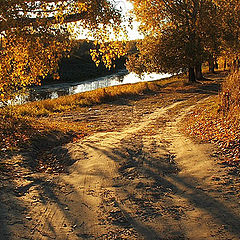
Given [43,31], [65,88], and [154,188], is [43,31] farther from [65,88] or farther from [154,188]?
[65,88]

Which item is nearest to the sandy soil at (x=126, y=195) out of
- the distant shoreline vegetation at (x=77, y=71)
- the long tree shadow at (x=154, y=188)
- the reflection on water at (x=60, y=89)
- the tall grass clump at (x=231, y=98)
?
the long tree shadow at (x=154, y=188)

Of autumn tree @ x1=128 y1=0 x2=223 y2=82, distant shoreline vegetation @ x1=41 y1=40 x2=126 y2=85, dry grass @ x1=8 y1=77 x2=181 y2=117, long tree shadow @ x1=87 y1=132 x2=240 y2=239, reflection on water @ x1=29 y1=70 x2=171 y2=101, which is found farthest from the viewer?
distant shoreline vegetation @ x1=41 y1=40 x2=126 y2=85

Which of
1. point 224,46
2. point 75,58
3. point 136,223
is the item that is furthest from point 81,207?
point 75,58

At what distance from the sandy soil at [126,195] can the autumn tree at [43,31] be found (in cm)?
327

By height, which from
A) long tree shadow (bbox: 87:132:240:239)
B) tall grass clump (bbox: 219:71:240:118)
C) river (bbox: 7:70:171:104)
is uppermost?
tall grass clump (bbox: 219:71:240:118)

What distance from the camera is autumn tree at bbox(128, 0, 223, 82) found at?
25469 millimetres

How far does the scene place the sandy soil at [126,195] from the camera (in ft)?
14.0

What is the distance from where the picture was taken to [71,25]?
10703 mm

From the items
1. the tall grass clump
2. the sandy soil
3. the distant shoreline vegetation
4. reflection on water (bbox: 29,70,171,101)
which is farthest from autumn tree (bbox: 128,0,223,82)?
the distant shoreline vegetation

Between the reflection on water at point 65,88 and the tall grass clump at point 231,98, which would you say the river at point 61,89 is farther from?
the tall grass clump at point 231,98

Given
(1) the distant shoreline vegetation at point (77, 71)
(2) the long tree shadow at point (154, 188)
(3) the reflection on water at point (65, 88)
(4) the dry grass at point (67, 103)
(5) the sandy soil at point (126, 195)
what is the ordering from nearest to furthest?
(5) the sandy soil at point (126, 195) < (2) the long tree shadow at point (154, 188) < (4) the dry grass at point (67, 103) < (3) the reflection on water at point (65, 88) < (1) the distant shoreline vegetation at point (77, 71)

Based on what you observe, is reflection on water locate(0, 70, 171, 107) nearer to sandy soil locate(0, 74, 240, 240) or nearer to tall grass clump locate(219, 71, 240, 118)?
tall grass clump locate(219, 71, 240, 118)

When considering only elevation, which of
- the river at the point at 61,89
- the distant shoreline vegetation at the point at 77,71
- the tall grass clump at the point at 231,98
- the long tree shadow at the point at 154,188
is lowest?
the long tree shadow at the point at 154,188

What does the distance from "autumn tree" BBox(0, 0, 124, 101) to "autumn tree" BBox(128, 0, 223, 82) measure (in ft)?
50.3
